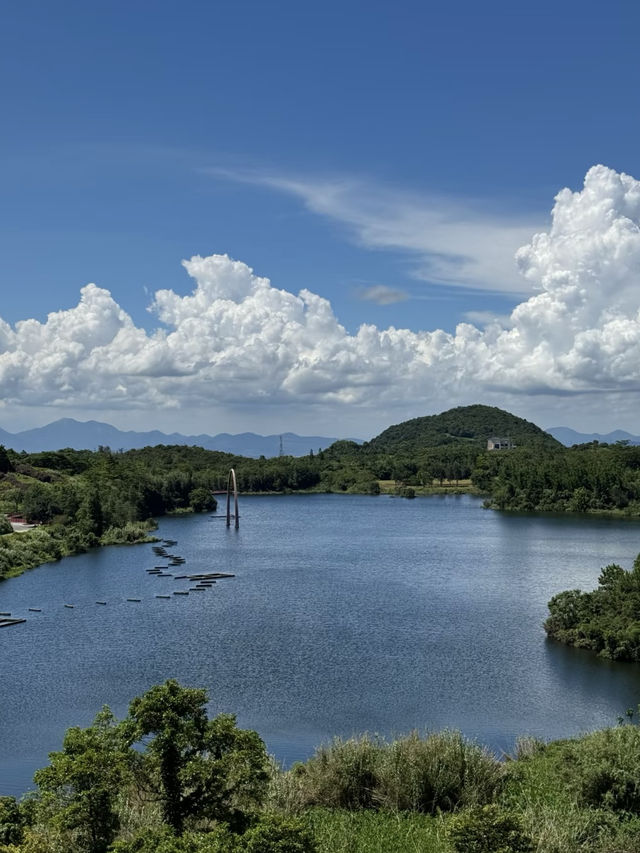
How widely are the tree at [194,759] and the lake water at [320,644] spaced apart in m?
13.5

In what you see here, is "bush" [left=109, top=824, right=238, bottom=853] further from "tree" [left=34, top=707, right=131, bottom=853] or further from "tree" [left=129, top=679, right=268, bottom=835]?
"tree" [left=129, top=679, right=268, bottom=835]

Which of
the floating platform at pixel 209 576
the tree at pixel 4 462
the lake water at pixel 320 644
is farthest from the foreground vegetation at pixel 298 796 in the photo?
the tree at pixel 4 462

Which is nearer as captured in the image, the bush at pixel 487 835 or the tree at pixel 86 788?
the bush at pixel 487 835

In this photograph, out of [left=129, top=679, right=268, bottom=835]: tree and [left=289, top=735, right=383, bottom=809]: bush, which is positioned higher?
[left=129, top=679, right=268, bottom=835]: tree

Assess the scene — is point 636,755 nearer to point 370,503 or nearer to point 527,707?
point 527,707

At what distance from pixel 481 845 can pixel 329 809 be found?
7.19 metres

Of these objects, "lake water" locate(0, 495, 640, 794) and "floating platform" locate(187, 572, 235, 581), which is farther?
"floating platform" locate(187, 572, 235, 581)

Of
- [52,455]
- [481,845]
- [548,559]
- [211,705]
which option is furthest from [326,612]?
[52,455]

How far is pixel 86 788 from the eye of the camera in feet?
49.9

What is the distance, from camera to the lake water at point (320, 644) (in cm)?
3438

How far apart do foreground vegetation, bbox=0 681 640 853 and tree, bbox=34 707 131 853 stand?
1.1 inches

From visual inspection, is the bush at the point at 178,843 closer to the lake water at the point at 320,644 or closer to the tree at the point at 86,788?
the tree at the point at 86,788

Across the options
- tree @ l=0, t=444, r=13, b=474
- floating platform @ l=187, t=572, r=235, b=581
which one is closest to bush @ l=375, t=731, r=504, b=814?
floating platform @ l=187, t=572, r=235, b=581

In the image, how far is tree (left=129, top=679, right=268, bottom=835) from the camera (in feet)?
51.5
